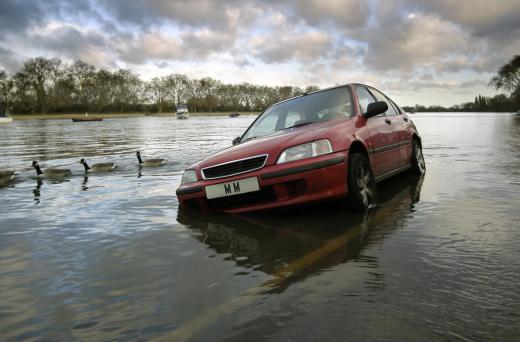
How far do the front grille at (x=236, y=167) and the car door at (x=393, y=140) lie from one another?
191 cm

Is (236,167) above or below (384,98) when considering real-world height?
below

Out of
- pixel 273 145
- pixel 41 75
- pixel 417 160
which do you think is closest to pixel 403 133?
pixel 417 160

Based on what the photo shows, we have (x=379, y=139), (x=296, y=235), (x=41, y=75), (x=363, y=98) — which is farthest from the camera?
(x=41, y=75)

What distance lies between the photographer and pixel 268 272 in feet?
9.68

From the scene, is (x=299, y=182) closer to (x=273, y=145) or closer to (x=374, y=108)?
(x=273, y=145)

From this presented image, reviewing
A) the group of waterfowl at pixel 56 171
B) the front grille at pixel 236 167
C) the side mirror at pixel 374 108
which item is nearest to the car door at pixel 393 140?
the side mirror at pixel 374 108

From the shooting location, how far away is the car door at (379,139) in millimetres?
5285

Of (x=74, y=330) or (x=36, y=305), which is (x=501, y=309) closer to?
(x=74, y=330)

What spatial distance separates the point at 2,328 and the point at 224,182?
8.11 feet

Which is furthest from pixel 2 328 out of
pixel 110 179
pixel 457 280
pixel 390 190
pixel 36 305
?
pixel 110 179

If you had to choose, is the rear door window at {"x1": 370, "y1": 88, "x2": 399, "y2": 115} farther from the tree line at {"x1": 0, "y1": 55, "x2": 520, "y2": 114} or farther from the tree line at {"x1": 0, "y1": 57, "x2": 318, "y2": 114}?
the tree line at {"x1": 0, "y1": 55, "x2": 520, "y2": 114}

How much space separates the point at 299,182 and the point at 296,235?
0.64m

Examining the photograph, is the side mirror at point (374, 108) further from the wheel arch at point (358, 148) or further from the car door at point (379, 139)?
the wheel arch at point (358, 148)

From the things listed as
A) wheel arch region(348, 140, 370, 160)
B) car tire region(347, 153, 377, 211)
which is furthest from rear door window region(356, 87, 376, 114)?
car tire region(347, 153, 377, 211)
